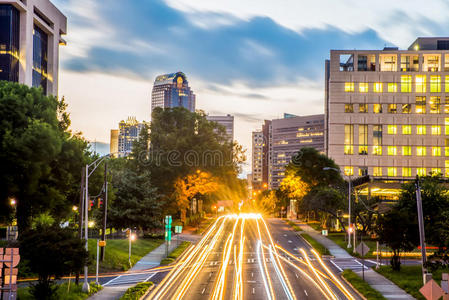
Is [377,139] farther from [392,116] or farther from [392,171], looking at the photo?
[392,171]

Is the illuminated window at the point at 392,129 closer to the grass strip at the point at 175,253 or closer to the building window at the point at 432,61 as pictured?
the building window at the point at 432,61

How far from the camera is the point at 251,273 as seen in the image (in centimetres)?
4538

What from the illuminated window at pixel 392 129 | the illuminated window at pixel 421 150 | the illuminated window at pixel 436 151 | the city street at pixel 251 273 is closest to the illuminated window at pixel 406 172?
the illuminated window at pixel 421 150

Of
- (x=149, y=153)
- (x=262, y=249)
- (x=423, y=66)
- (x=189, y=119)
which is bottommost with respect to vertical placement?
(x=262, y=249)

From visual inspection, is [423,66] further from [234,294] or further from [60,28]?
[234,294]

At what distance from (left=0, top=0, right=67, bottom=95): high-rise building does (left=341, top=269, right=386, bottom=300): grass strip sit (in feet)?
269

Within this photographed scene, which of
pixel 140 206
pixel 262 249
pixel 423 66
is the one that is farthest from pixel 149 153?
pixel 423 66

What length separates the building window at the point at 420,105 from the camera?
12694 cm

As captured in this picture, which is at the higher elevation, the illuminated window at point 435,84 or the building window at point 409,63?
the building window at point 409,63

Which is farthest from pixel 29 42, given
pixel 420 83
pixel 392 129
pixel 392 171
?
pixel 420 83

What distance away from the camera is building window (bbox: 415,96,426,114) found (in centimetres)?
12694

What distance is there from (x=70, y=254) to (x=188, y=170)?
60.2 m

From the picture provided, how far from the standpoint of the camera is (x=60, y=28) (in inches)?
5566

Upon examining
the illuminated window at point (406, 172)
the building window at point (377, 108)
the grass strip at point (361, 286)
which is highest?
the building window at point (377, 108)
